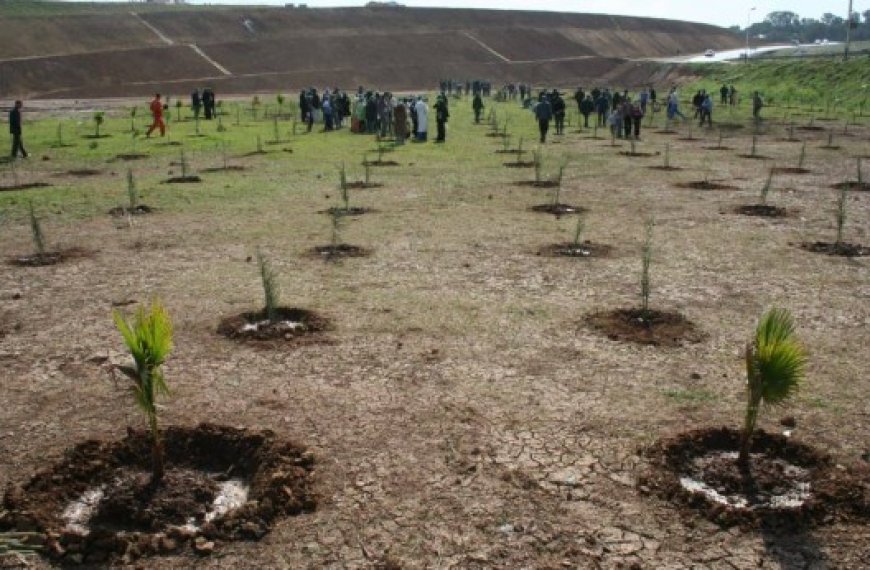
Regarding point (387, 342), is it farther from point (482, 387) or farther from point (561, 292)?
point (561, 292)

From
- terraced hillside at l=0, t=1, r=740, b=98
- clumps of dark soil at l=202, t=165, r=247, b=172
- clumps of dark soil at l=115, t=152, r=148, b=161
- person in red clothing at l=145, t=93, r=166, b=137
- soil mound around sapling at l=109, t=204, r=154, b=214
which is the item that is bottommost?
soil mound around sapling at l=109, t=204, r=154, b=214

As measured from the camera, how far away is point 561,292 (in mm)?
9938

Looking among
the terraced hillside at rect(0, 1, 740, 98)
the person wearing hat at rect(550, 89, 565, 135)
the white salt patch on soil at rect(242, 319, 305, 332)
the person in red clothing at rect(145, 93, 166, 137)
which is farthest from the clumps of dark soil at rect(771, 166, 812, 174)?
the terraced hillside at rect(0, 1, 740, 98)

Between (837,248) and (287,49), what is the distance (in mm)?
67238

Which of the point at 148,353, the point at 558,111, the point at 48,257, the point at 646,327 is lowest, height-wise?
the point at 646,327

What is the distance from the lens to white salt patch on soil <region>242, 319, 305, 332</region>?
861cm

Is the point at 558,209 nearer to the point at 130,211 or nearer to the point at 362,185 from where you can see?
the point at 362,185

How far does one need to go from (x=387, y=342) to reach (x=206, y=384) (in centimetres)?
191

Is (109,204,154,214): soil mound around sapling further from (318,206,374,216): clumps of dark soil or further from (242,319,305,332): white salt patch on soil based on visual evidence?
(242,319,305,332): white salt patch on soil

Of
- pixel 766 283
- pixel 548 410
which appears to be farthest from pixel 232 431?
pixel 766 283

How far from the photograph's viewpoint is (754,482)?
220 inches

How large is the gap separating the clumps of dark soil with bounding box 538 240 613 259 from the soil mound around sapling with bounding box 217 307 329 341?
13.7ft

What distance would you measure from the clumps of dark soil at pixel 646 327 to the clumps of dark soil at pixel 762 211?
21.4 ft

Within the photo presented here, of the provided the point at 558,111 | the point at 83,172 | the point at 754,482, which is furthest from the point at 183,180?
the point at 558,111
